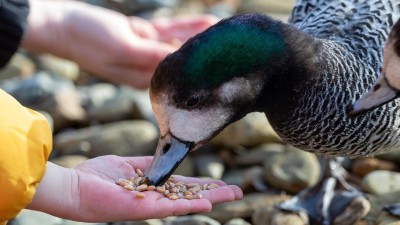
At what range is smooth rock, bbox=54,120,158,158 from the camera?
166 inches

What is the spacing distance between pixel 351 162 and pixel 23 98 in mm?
1792

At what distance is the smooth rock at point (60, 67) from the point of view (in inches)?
206

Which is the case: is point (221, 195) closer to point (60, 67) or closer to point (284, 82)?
point (284, 82)

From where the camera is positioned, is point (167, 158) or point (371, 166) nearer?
point (167, 158)

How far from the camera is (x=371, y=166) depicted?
395cm

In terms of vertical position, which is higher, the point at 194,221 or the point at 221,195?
the point at 221,195

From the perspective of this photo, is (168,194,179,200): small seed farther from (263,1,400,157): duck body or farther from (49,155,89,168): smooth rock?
(49,155,89,168): smooth rock

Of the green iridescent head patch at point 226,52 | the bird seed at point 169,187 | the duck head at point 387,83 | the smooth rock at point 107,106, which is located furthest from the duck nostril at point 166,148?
the smooth rock at point 107,106

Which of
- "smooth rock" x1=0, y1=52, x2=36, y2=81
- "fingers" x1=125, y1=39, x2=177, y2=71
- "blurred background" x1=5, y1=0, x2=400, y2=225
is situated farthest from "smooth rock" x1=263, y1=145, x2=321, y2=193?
"smooth rock" x1=0, y1=52, x2=36, y2=81

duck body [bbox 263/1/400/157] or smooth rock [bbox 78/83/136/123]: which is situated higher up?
duck body [bbox 263/1/400/157]

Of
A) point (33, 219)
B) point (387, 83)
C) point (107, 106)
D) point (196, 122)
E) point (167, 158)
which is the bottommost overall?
point (107, 106)

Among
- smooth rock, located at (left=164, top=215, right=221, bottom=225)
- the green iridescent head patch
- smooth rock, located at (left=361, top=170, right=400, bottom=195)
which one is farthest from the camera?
smooth rock, located at (left=361, top=170, right=400, bottom=195)

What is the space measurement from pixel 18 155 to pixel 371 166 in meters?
1.98

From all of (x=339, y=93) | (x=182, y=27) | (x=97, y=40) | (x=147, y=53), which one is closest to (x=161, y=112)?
(x=339, y=93)
